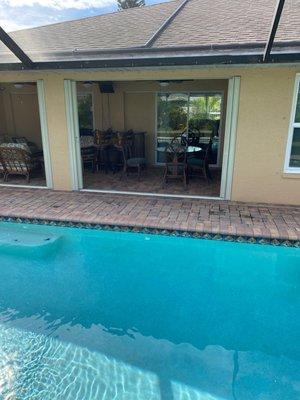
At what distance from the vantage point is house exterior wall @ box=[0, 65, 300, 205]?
244 inches

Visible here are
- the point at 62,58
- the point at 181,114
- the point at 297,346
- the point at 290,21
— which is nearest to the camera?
the point at 297,346

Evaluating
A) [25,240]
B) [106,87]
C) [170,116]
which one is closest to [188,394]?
[25,240]

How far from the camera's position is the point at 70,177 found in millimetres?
7789

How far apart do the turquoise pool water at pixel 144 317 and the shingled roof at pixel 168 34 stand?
11.4 feet

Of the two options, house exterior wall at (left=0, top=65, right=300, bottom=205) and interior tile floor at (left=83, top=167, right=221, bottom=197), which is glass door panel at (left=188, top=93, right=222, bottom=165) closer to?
interior tile floor at (left=83, top=167, right=221, bottom=197)

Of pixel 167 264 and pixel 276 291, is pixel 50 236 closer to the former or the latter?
pixel 167 264

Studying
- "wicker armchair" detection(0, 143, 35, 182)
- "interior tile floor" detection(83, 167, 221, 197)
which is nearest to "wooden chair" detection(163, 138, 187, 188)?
"interior tile floor" detection(83, 167, 221, 197)

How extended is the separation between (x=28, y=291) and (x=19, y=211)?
7.70ft

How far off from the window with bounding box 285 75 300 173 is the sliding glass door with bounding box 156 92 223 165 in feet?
12.8

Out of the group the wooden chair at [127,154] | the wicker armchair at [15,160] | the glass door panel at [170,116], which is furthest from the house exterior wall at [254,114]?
the glass door panel at [170,116]

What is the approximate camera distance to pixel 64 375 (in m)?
3.32

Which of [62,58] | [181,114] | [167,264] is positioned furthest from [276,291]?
[181,114]

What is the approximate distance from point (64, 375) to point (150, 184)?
567cm

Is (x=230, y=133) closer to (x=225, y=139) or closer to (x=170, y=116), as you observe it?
(x=225, y=139)
